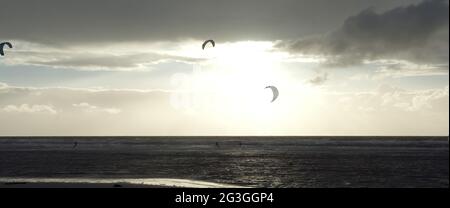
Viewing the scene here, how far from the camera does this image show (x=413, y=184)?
43938 millimetres

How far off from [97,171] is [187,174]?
903 centimetres

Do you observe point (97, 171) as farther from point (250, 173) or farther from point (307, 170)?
point (307, 170)

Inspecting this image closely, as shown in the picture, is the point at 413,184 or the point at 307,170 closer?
Result: the point at 413,184
